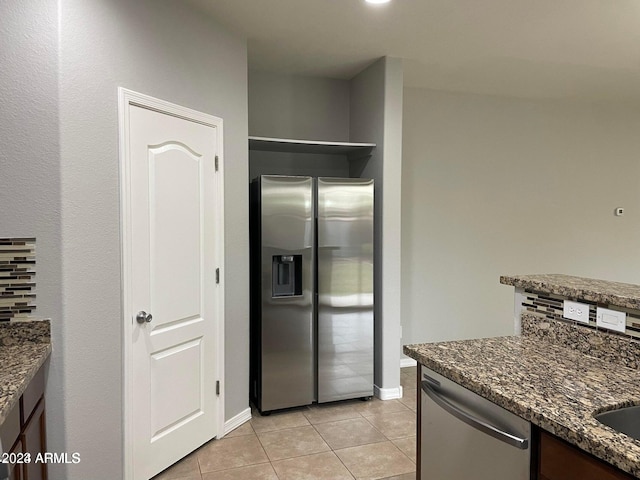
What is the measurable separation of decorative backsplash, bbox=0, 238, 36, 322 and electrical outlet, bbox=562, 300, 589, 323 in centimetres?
222

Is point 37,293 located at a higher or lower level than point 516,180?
lower

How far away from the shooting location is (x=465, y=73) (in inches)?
158

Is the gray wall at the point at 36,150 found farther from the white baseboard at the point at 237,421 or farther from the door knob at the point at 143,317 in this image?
the white baseboard at the point at 237,421

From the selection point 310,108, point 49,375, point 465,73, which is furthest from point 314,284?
point 465,73

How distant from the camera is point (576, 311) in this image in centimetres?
184

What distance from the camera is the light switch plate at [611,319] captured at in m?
1.66

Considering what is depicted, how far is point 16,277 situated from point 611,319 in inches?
93.0

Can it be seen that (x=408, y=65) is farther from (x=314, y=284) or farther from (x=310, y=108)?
(x=314, y=284)

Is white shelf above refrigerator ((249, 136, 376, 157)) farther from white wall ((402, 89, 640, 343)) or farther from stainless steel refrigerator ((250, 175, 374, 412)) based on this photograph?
white wall ((402, 89, 640, 343))

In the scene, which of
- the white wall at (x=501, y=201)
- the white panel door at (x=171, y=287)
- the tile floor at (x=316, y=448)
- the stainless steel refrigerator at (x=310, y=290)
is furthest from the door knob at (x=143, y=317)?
the white wall at (x=501, y=201)

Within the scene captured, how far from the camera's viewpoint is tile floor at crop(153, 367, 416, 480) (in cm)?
261


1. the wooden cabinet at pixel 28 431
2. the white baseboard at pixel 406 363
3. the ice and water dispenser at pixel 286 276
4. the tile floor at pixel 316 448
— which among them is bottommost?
the tile floor at pixel 316 448

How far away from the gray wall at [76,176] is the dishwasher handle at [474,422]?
1.50 meters

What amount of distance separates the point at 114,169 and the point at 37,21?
673 mm
